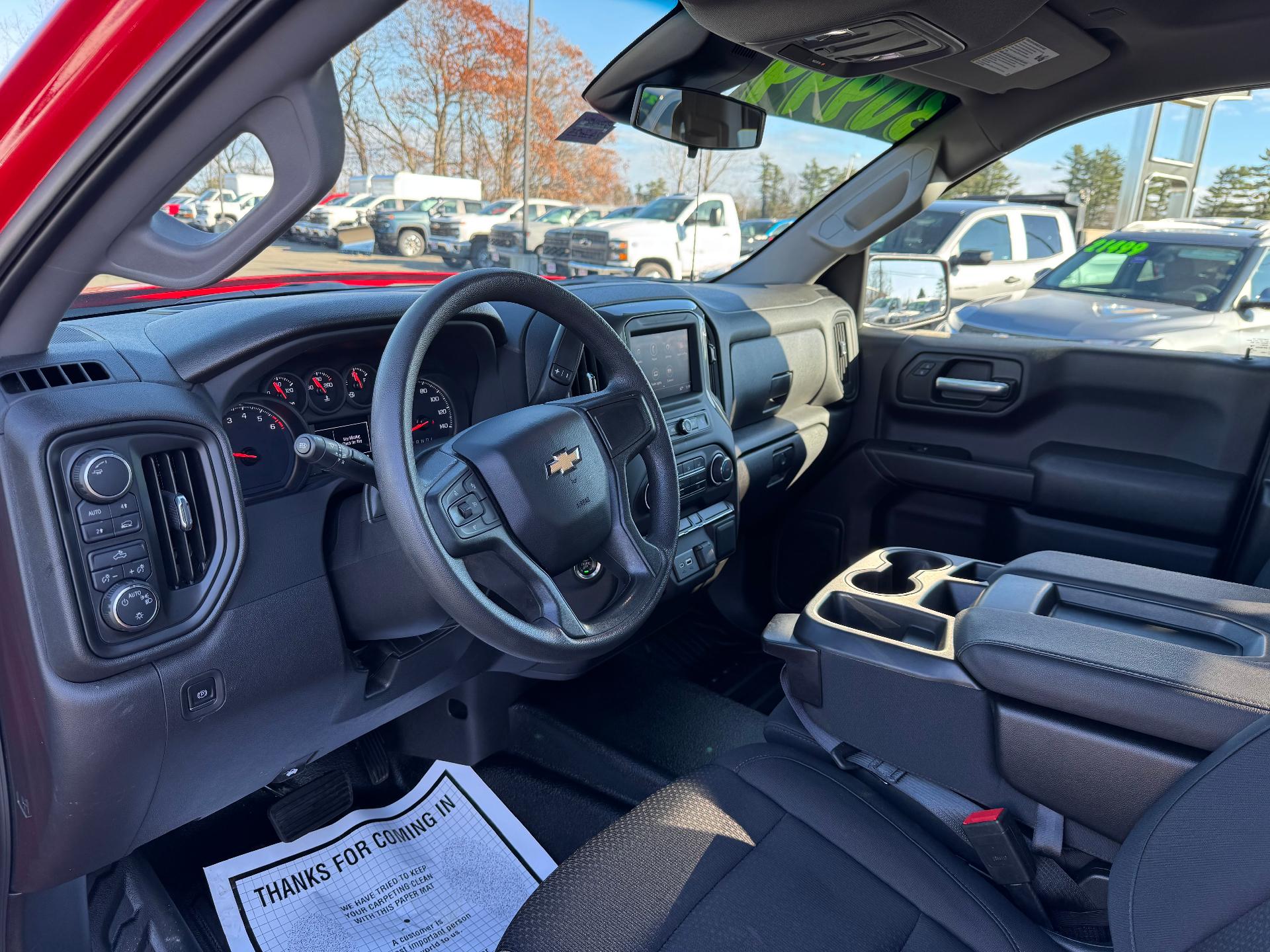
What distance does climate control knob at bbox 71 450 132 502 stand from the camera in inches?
41.8

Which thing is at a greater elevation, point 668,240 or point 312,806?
point 668,240

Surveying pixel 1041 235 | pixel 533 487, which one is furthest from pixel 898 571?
pixel 1041 235

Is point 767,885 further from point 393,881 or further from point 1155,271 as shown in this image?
point 1155,271

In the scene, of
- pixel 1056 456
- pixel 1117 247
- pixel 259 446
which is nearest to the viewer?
pixel 259 446

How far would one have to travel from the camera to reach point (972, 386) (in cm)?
240

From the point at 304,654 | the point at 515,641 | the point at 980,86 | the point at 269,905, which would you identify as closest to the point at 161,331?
the point at 304,654

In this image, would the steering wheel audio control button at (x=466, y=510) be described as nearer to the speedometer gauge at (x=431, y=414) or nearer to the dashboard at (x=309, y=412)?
the dashboard at (x=309, y=412)

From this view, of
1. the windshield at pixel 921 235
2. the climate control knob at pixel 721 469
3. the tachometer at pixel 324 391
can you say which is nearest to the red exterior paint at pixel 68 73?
the tachometer at pixel 324 391

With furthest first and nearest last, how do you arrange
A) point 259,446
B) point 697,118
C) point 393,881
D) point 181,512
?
point 697,118, point 393,881, point 259,446, point 181,512

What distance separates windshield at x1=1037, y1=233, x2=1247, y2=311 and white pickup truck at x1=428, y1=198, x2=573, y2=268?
1756mm

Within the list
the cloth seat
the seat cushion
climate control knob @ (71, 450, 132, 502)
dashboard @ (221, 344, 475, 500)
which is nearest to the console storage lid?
the cloth seat

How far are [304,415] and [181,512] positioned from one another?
311 mm

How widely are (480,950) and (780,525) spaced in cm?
153

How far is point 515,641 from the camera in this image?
1.12 metres
